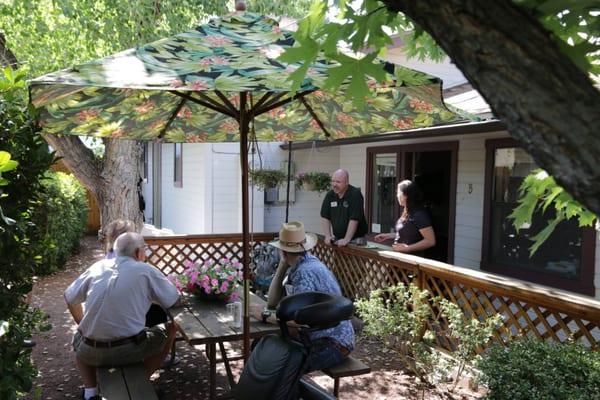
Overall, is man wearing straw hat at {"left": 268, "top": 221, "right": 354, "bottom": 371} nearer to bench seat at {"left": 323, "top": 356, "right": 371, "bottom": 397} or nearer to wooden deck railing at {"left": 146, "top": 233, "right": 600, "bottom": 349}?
bench seat at {"left": 323, "top": 356, "right": 371, "bottom": 397}

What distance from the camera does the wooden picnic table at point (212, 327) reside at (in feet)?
13.0

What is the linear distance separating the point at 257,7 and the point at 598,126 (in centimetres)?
992

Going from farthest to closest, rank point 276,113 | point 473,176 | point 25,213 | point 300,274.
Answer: point 473,176 → point 276,113 → point 300,274 → point 25,213

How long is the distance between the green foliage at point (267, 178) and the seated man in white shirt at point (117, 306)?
702 cm

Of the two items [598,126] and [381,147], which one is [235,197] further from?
[598,126]

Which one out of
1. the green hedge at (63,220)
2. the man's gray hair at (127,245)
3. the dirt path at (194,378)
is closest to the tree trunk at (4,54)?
the green hedge at (63,220)

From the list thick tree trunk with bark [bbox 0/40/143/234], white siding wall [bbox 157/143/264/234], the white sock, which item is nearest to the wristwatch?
the white sock

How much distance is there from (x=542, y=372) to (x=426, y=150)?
5185 millimetres

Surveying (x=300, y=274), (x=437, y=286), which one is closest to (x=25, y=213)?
(x=300, y=274)

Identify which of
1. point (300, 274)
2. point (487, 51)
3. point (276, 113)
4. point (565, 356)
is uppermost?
point (276, 113)

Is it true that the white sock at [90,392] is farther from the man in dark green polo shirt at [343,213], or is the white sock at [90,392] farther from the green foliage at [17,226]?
the man in dark green polo shirt at [343,213]

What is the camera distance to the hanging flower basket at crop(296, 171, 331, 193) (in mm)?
11008

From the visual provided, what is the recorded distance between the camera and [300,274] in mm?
3803

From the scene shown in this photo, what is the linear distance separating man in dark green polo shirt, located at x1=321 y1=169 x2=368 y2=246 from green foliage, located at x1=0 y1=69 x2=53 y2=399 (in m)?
4.06
